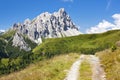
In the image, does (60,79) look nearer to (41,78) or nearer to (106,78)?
(41,78)

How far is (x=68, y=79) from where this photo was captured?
2559 centimetres

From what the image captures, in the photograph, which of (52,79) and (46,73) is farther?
(46,73)

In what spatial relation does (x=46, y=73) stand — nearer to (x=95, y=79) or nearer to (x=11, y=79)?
(x=11, y=79)

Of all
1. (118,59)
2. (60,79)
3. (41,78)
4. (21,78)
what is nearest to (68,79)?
(60,79)

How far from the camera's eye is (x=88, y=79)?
24.9 meters

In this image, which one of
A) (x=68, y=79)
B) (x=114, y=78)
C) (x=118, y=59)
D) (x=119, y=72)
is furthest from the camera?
(x=118, y=59)

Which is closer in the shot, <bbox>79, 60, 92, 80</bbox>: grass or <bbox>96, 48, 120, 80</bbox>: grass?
<bbox>96, 48, 120, 80</bbox>: grass

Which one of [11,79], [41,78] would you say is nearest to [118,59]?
[41,78]

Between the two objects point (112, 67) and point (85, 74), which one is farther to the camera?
point (112, 67)

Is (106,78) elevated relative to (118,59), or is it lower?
lower

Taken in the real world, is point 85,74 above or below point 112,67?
below

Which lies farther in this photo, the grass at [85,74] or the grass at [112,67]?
the grass at [85,74]

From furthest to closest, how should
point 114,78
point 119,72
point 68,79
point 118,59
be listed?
1. point 118,59
2. point 68,79
3. point 119,72
4. point 114,78

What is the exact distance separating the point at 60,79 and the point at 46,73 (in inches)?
91.9
